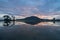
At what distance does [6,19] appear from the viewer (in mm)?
77062

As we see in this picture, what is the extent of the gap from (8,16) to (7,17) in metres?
1.89

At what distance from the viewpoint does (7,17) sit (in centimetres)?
7719

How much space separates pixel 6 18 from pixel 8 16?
6.82 feet

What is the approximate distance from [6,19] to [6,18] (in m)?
0.78

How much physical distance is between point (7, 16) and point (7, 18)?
1192 millimetres

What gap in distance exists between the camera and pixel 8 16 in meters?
78.9

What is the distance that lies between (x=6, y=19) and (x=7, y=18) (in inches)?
35.5

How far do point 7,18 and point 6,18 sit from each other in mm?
609

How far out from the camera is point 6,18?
77.6 meters

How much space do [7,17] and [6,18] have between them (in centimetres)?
96

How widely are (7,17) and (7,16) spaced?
0.71m

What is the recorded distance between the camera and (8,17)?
257ft

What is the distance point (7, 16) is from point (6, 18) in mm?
1330
